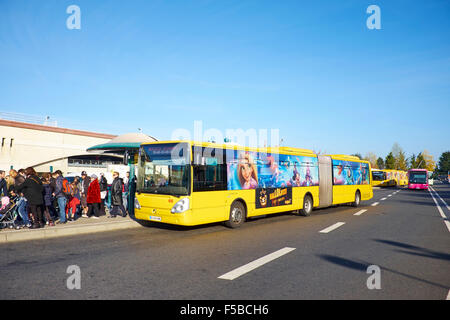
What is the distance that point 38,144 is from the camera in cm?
3431

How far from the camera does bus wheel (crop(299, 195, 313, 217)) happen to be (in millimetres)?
15398

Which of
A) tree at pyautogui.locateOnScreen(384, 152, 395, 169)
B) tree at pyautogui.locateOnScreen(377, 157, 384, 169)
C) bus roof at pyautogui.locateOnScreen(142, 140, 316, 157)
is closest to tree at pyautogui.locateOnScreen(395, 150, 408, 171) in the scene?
tree at pyautogui.locateOnScreen(384, 152, 395, 169)

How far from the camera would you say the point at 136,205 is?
11.0 m

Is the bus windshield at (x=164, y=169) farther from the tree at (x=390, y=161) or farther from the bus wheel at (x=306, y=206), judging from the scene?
the tree at (x=390, y=161)

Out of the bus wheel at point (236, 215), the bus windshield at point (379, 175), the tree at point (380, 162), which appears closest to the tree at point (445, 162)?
the tree at point (380, 162)

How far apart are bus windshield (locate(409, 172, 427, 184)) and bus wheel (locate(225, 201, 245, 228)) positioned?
140ft

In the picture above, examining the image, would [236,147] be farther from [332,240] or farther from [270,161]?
[332,240]

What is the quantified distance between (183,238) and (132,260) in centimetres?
273

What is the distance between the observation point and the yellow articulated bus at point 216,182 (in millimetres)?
9992

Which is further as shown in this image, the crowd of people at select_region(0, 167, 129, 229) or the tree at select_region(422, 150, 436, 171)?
the tree at select_region(422, 150, 436, 171)

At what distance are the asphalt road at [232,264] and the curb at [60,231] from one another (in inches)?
24.5

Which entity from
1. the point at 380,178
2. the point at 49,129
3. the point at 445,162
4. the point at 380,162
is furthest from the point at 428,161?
the point at 49,129

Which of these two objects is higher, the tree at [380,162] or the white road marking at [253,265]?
the tree at [380,162]

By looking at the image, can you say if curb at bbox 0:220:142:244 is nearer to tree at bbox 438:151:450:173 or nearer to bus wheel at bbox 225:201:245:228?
bus wheel at bbox 225:201:245:228
